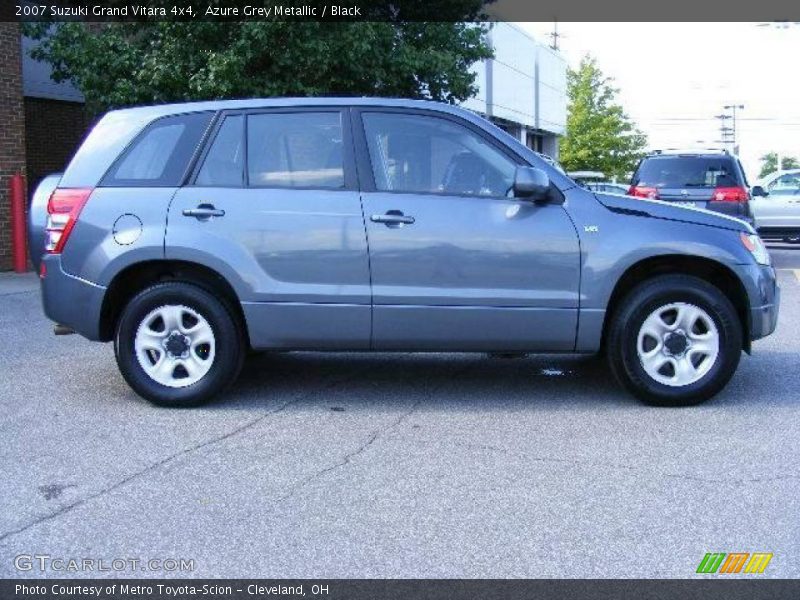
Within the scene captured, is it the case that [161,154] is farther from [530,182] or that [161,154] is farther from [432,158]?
[530,182]

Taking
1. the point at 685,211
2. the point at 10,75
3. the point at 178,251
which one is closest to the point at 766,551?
the point at 685,211

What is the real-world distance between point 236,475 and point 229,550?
38.6 inches

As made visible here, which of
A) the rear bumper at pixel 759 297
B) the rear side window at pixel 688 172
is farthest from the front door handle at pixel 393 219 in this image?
the rear side window at pixel 688 172

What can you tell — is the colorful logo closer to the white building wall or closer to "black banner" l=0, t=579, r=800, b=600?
"black banner" l=0, t=579, r=800, b=600

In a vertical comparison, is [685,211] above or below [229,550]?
above

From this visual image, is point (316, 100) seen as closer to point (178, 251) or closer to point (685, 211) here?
point (178, 251)


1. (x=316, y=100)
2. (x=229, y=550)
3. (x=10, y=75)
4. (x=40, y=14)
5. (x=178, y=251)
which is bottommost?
(x=229, y=550)

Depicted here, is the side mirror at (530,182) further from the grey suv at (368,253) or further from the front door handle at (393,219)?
the front door handle at (393,219)

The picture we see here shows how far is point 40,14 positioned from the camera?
14555mm

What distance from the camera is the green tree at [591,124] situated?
55406 millimetres

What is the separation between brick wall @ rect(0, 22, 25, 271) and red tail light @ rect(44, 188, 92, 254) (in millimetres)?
9125

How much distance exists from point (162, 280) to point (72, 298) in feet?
1.86

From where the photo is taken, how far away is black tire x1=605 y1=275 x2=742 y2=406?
6.09m

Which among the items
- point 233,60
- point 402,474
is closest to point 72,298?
point 402,474
